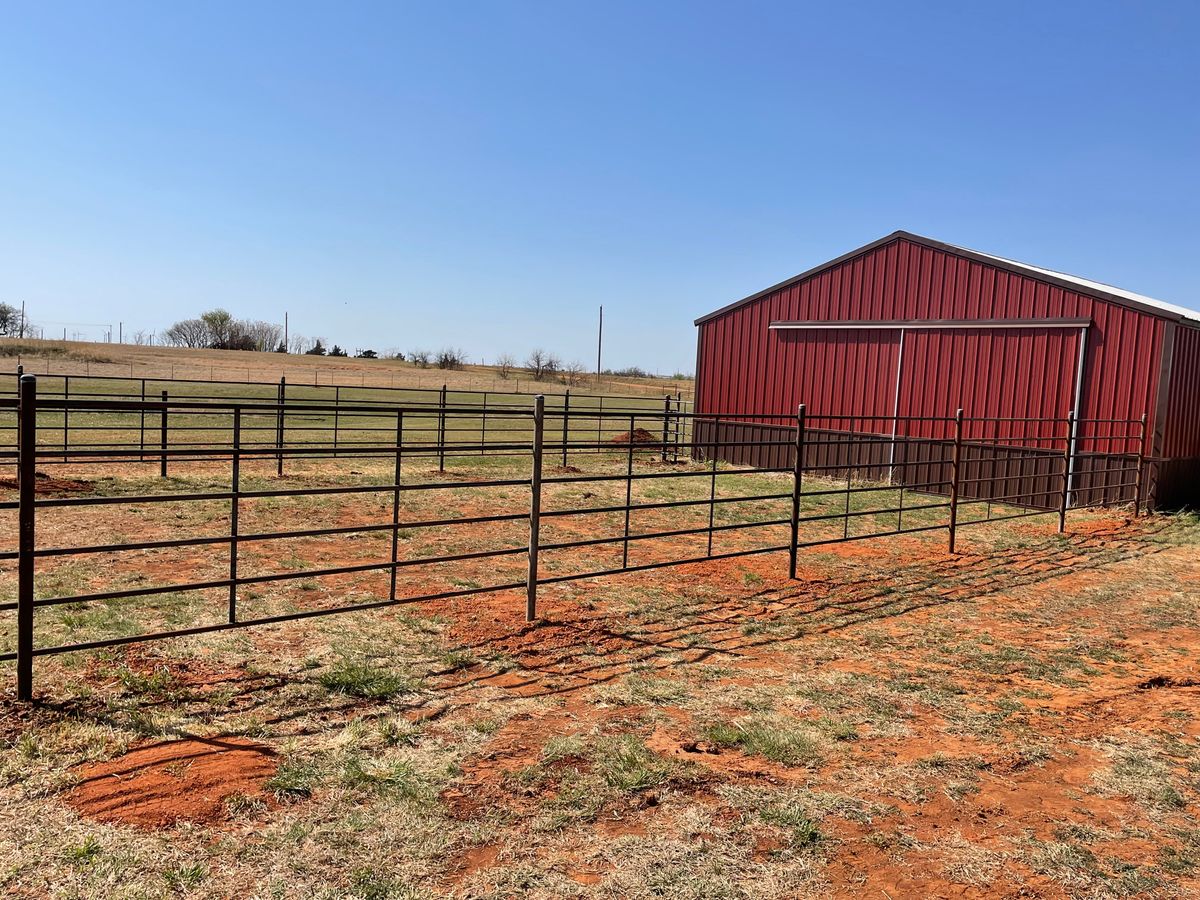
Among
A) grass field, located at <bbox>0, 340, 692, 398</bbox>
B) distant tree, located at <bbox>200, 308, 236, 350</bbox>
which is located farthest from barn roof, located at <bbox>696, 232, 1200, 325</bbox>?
distant tree, located at <bbox>200, 308, 236, 350</bbox>

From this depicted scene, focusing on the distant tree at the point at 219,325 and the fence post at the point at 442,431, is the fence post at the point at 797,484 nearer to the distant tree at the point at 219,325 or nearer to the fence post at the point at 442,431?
the fence post at the point at 442,431

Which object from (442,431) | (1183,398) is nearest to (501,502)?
(442,431)

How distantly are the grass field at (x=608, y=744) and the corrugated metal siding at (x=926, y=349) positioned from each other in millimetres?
6628

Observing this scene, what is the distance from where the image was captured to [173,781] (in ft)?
11.4

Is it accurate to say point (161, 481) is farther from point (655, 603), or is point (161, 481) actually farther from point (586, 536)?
point (655, 603)

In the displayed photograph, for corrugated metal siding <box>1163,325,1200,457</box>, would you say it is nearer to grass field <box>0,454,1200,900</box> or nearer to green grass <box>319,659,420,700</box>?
grass field <box>0,454,1200,900</box>

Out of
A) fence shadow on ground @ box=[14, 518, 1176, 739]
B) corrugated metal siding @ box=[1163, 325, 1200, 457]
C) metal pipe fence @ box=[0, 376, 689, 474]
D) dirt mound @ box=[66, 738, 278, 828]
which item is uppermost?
corrugated metal siding @ box=[1163, 325, 1200, 457]

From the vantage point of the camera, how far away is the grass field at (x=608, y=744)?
3039 mm

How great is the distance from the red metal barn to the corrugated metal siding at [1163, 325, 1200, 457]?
0.04 m

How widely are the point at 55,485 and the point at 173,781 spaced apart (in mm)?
9782

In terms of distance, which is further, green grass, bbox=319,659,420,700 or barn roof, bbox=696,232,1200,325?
barn roof, bbox=696,232,1200,325

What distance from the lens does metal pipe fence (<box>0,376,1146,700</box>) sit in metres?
5.12

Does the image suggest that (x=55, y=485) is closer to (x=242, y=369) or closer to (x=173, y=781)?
(x=173, y=781)

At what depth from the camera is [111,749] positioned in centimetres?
371
